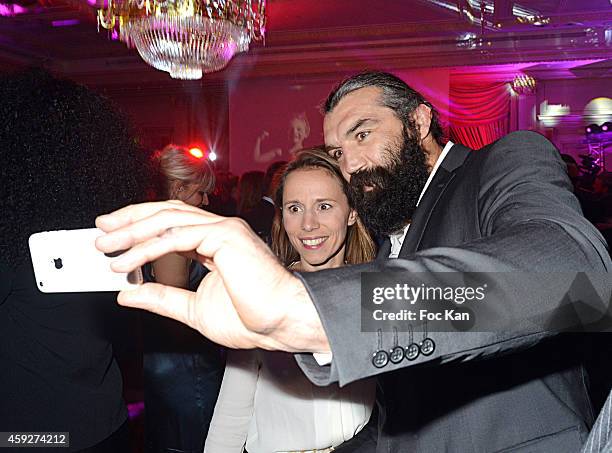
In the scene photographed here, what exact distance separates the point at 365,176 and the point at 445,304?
1264mm

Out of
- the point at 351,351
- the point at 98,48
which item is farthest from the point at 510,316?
the point at 98,48

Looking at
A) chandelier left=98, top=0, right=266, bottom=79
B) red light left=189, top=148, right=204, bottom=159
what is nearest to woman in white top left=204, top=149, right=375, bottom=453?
red light left=189, top=148, right=204, bottom=159

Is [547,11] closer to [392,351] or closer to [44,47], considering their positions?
[44,47]

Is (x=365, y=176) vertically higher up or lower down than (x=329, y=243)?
higher up

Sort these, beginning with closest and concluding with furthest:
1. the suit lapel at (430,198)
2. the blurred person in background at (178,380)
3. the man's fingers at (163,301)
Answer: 1. the man's fingers at (163,301)
2. the suit lapel at (430,198)
3. the blurred person in background at (178,380)

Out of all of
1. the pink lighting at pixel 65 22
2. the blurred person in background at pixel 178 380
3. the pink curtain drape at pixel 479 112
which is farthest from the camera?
the pink curtain drape at pixel 479 112

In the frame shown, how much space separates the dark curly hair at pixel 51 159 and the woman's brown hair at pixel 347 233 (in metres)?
0.73

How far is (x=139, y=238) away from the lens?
0.72 meters

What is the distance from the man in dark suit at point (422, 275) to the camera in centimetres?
67

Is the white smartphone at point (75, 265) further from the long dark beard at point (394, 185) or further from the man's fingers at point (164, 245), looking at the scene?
the long dark beard at point (394, 185)

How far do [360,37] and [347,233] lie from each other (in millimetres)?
6458

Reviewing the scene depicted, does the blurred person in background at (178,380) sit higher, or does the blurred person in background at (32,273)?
the blurred person in background at (32,273)

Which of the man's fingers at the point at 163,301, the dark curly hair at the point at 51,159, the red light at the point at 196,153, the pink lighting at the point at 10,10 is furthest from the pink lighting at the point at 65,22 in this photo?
the man's fingers at the point at 163,301

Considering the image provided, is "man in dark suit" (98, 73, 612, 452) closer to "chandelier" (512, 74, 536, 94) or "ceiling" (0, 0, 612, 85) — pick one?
"ceiling" (0, 0, 612, 85)
